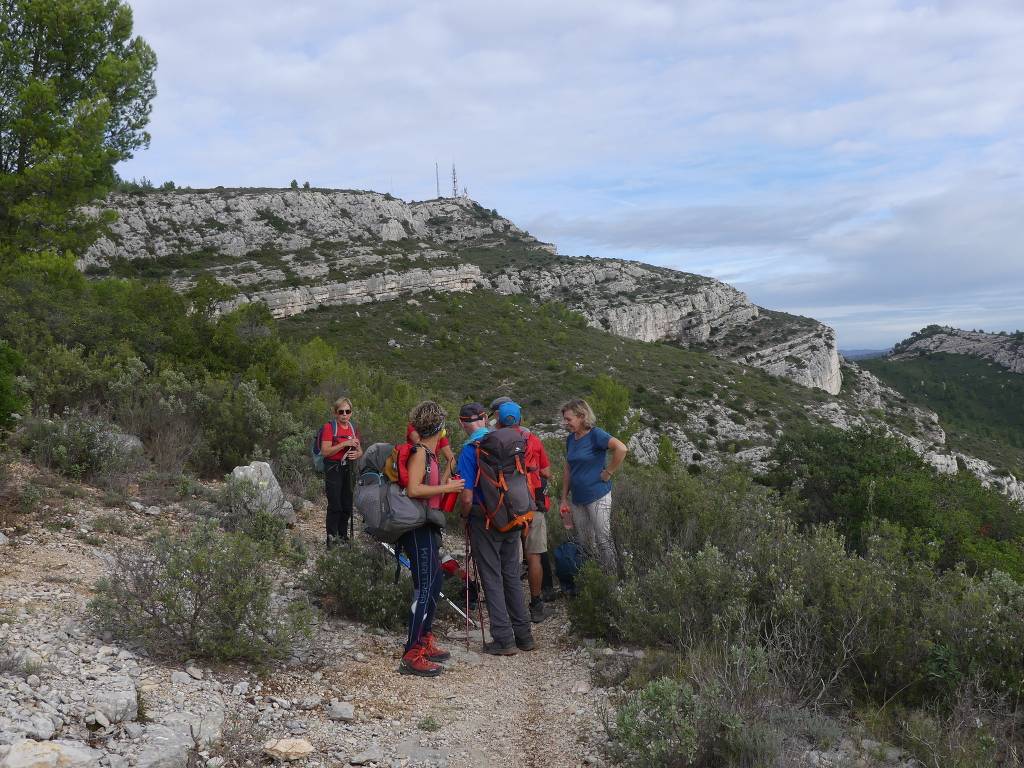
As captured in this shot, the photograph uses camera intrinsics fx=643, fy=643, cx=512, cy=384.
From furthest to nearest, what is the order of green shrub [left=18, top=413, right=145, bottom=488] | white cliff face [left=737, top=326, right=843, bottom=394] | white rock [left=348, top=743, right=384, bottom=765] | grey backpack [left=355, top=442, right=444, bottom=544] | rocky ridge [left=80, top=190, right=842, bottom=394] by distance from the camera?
white cliff face [left=737, top=326, right=843, bottom=394], rocky ridge [left=80, top=190, right=842, bottom=394], green shrub [left=18, top=413, right=145, bottom=488], grey backpack [left=355, top=442, right=444, bottom=544], white rock [left=348, top=743, right=384, bottom=765]

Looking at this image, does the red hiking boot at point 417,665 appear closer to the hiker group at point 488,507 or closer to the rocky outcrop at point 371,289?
the hiker group at point 488,507

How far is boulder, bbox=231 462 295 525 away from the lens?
601cm

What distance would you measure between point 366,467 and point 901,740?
3288 mm

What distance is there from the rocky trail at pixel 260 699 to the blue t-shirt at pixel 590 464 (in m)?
1.13

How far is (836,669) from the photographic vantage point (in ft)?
11.9

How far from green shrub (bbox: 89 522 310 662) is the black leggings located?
208 cm

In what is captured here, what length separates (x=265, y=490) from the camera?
20.4 feet

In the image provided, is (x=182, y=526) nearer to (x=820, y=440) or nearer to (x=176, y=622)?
(x=176, y=622)

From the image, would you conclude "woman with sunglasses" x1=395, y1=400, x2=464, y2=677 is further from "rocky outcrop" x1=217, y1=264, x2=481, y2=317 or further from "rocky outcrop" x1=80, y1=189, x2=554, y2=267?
"rocky outcrop" x1=80, y1=189, x2=554, y2=267

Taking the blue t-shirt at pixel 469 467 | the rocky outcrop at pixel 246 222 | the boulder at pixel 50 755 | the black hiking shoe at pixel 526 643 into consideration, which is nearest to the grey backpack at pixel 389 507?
the blue t-shirt at pixel 469 467

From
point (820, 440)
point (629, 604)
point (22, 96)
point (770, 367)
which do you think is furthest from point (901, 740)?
point (770, 367)

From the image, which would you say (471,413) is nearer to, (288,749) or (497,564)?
(497,564)

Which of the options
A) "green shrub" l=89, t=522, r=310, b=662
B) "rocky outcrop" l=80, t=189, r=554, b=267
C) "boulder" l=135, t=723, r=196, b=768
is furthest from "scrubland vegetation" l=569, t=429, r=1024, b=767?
"rocky outcrop" l=80, t=189, r=554, b=267

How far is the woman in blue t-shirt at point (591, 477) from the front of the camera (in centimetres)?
517
